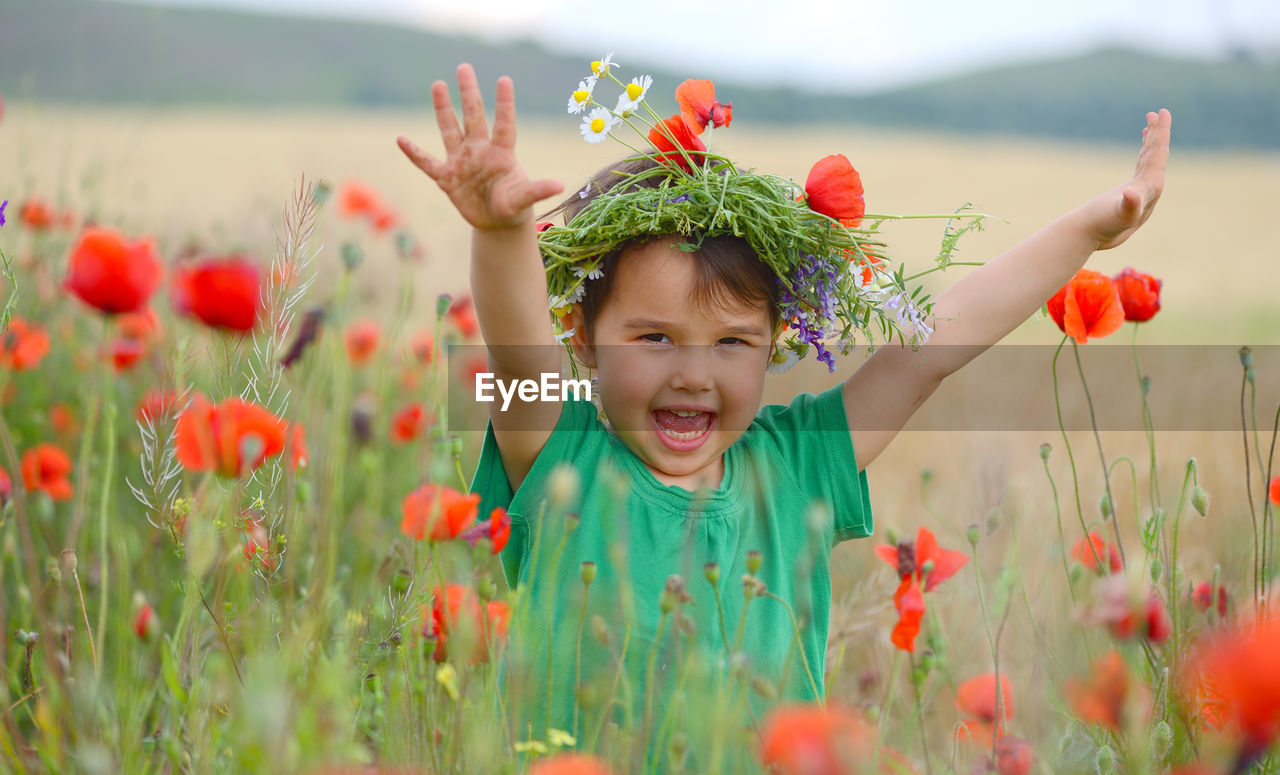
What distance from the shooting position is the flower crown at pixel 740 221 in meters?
1.50

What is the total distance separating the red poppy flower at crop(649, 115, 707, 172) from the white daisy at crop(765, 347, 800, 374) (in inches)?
13.2

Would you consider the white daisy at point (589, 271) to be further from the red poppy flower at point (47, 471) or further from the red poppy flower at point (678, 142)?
the red poppy flower at point (47, 471)

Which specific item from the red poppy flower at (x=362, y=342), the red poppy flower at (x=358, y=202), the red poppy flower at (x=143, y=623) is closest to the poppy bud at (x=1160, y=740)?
the red poppy flower at (x=143, y=623)

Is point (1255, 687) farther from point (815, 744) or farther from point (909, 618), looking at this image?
point (909, 618)

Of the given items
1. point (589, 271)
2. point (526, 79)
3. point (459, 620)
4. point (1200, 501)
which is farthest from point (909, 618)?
point (526, 79)

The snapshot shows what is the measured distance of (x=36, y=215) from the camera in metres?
2.86

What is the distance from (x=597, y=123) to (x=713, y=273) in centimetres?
26

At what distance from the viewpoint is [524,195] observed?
1.26 metres

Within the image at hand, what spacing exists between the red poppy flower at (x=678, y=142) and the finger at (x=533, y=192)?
372mm

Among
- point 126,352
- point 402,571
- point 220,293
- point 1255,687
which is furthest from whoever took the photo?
point 126,352

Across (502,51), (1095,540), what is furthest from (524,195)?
(502,51)

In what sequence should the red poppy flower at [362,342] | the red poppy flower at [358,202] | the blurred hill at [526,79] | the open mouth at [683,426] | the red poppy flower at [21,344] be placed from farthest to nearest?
the blurred hill at [526,79] → the red poppy flower at [358,202] → the red poppy flower at [362,342] → the red poppy flower at [21,344] → the open mouth at [683,426]

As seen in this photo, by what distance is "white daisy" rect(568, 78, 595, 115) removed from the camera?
150 cm

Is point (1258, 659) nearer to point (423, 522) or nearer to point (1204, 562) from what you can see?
point (423, 522)
